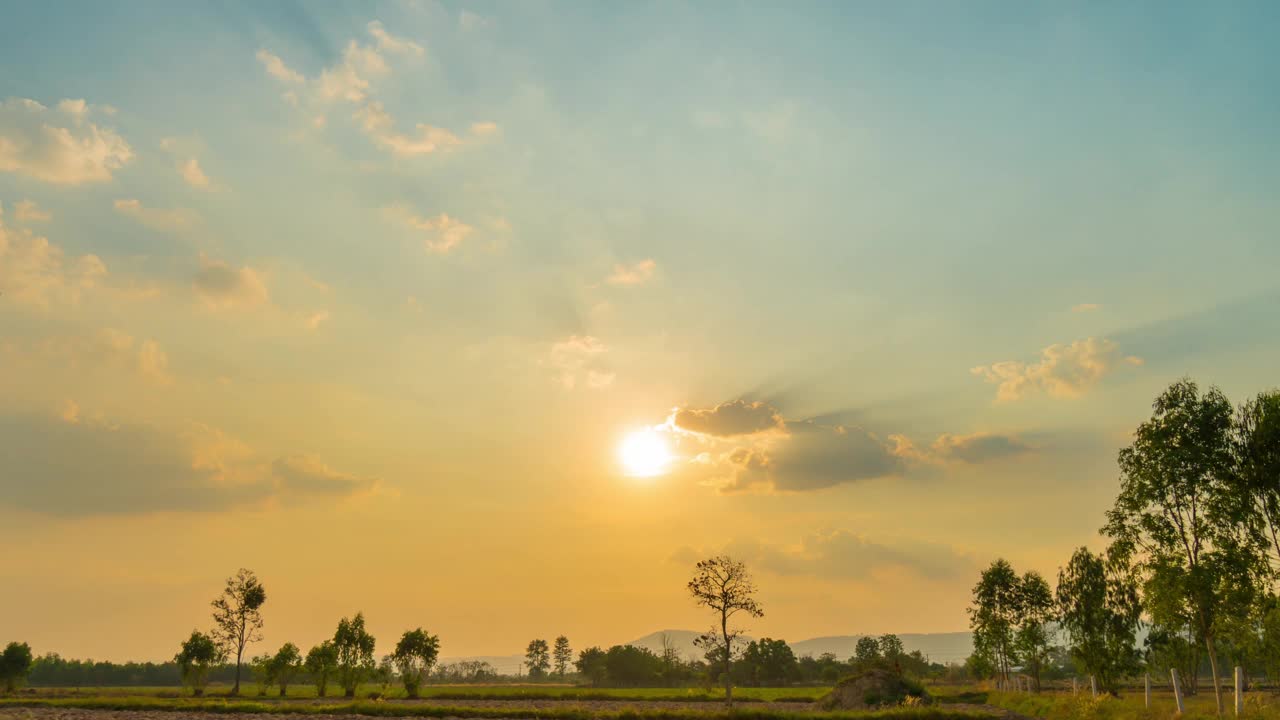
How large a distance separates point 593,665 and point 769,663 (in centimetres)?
4050

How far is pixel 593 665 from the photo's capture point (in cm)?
17088

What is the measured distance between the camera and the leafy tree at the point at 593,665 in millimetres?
166375

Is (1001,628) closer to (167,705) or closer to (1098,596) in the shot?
(1098,596)

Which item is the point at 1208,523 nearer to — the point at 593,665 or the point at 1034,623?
the point at 1034,623

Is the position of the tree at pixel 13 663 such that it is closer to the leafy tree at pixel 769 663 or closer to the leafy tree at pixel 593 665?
the leafy tree at pixel 593 665

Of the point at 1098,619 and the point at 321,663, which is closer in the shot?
the point at 1098,619

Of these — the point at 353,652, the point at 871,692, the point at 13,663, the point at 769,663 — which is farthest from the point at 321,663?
the point at 769,663

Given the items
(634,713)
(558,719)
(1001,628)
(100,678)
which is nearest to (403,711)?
(558,719)

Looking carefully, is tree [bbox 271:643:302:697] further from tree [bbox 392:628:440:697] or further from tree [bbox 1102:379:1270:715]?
tree [bbox 1102:379:1270:715]

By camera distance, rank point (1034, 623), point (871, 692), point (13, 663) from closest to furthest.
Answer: point (871, 692), point (1034, 623), point (13, 663)

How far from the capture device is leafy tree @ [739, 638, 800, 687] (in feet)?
527

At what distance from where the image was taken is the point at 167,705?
63.9 metres

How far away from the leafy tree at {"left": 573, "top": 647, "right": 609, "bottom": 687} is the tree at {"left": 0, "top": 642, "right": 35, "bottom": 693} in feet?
334

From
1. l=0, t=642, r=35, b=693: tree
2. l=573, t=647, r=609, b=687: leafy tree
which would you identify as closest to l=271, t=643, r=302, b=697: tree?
l=0, t=642, r=35, b=693: tree
